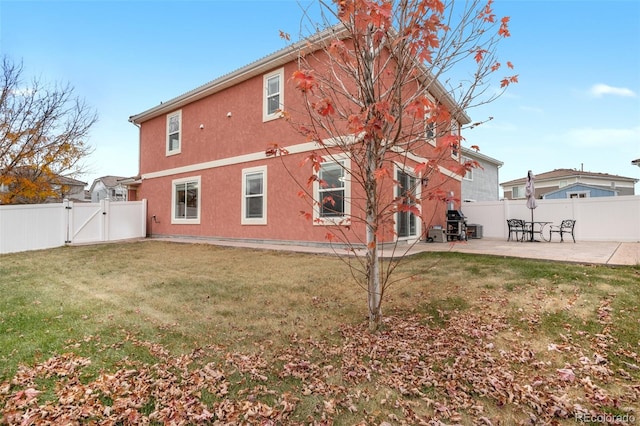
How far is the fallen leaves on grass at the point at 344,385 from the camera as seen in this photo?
227cm

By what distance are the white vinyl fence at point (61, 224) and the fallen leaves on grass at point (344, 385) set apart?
37.0 ft

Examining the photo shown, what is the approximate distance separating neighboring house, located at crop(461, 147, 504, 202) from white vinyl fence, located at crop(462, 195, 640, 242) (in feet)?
23.4

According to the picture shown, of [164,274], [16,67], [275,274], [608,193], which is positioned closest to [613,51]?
[275,274]

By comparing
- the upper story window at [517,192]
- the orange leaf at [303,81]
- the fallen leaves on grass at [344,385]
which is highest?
the upper story window at [517,192]

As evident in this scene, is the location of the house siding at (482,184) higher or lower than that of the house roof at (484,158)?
lower

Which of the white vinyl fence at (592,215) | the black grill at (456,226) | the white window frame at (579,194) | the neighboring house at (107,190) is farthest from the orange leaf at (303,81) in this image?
the neighboring house at (107,190)

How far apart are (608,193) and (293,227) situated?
26.9 metres

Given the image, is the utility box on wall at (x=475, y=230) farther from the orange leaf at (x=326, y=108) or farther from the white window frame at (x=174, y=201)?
the orange leaf at (x=326, y=108)

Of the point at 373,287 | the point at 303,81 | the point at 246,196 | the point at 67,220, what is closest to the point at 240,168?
the point at 246,196

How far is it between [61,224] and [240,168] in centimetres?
721

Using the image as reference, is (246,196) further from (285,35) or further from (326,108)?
(326,108)

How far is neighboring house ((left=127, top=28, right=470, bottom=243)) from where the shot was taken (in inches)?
398

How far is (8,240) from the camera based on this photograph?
10.9m

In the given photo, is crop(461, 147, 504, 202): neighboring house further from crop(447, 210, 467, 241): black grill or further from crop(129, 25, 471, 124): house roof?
crop(129, 25, 471, 124): house roof
